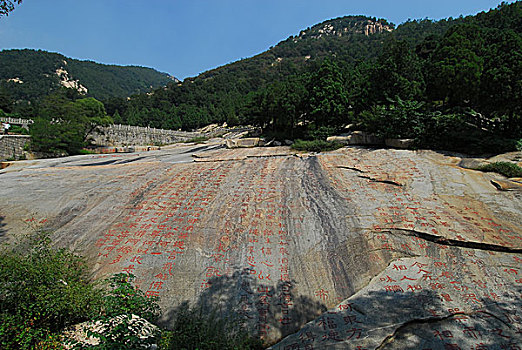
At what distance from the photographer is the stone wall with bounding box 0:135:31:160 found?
1667cm

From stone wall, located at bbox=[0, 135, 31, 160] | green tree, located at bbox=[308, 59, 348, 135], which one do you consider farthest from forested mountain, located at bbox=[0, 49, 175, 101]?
green tree, located at bbox=[308, 59, 348, 135]

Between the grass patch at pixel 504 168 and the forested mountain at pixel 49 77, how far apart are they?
8454cm

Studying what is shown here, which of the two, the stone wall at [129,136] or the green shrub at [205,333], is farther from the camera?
the stone wall at [129,136]

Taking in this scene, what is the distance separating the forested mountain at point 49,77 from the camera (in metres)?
74.8

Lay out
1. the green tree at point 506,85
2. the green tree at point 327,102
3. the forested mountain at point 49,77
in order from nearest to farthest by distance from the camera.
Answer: the green tree at point 506,85
the green tree at point 327,102
the forested mountain at point 49,77

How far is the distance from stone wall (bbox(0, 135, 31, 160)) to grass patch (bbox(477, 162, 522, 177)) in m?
22.7

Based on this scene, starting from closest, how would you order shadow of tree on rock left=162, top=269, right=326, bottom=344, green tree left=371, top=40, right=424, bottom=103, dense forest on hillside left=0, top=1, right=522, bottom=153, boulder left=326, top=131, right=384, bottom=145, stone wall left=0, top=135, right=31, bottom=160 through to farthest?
shadow of tree on rock left=162, top=269, right=326, bottom=344, dense forest on hillside left=0, top=1, right=522, bottom=153, boulder left=326, top=131, right=384, bottom=145, green tree left=371, top=40, right=424, bottom=103, stone wall left=0, top=135, right=31, bottom=160

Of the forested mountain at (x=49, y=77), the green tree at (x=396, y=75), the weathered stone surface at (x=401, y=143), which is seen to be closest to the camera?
the weathered stone surface at (x=401, y=143)

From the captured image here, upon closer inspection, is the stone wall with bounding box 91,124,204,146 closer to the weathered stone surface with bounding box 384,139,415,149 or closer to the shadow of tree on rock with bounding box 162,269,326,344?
the weathered stone surface with bounding box 384,139,415,149

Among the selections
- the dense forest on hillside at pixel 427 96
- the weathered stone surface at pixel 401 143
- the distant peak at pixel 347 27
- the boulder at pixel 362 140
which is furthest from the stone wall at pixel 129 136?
the distant peak at pixel 347 27

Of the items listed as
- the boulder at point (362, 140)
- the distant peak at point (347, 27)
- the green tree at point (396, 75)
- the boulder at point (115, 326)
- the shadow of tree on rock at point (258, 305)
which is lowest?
the shadow of tree on rock at point (258, 305)

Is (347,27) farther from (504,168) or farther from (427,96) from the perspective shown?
(504,168)

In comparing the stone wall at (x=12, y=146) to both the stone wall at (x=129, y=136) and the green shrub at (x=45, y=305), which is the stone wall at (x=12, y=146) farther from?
the green shrub at (x=45, y=305)

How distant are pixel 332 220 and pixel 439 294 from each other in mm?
2368
